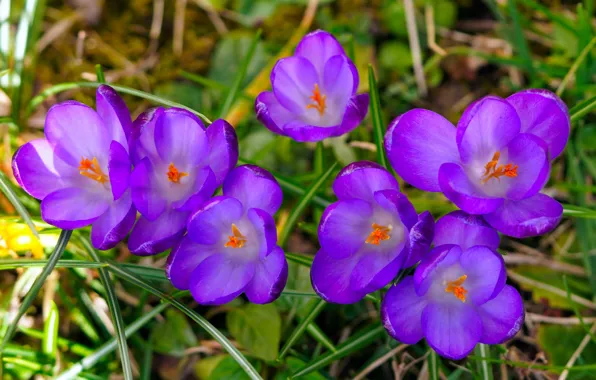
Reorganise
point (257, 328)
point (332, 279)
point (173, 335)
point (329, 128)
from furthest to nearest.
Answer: point (173, 335)
point (257, 328)
point (329, 128)
point (332, 279)

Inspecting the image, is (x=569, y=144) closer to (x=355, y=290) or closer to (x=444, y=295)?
(x=444, y=295)

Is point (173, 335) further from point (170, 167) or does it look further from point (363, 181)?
point (363, 181)

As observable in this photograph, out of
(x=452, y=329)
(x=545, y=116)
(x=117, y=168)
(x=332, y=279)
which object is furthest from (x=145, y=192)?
(x=545, y=116)

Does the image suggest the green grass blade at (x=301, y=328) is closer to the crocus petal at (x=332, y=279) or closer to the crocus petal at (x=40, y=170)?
the crocus petal at (x=332, y=279)

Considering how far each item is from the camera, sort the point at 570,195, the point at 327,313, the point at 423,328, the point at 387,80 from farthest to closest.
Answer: the point at 387,80 < the point at 570,195 < the point at 327,313 < the point at 423,328

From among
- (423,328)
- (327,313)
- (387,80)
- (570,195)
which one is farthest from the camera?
(387,80)

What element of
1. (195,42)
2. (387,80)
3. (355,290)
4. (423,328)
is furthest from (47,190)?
(387,80)

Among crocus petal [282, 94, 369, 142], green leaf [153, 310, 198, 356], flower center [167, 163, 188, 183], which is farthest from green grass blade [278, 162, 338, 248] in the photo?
green leaf [153, 310, 198, 356]
